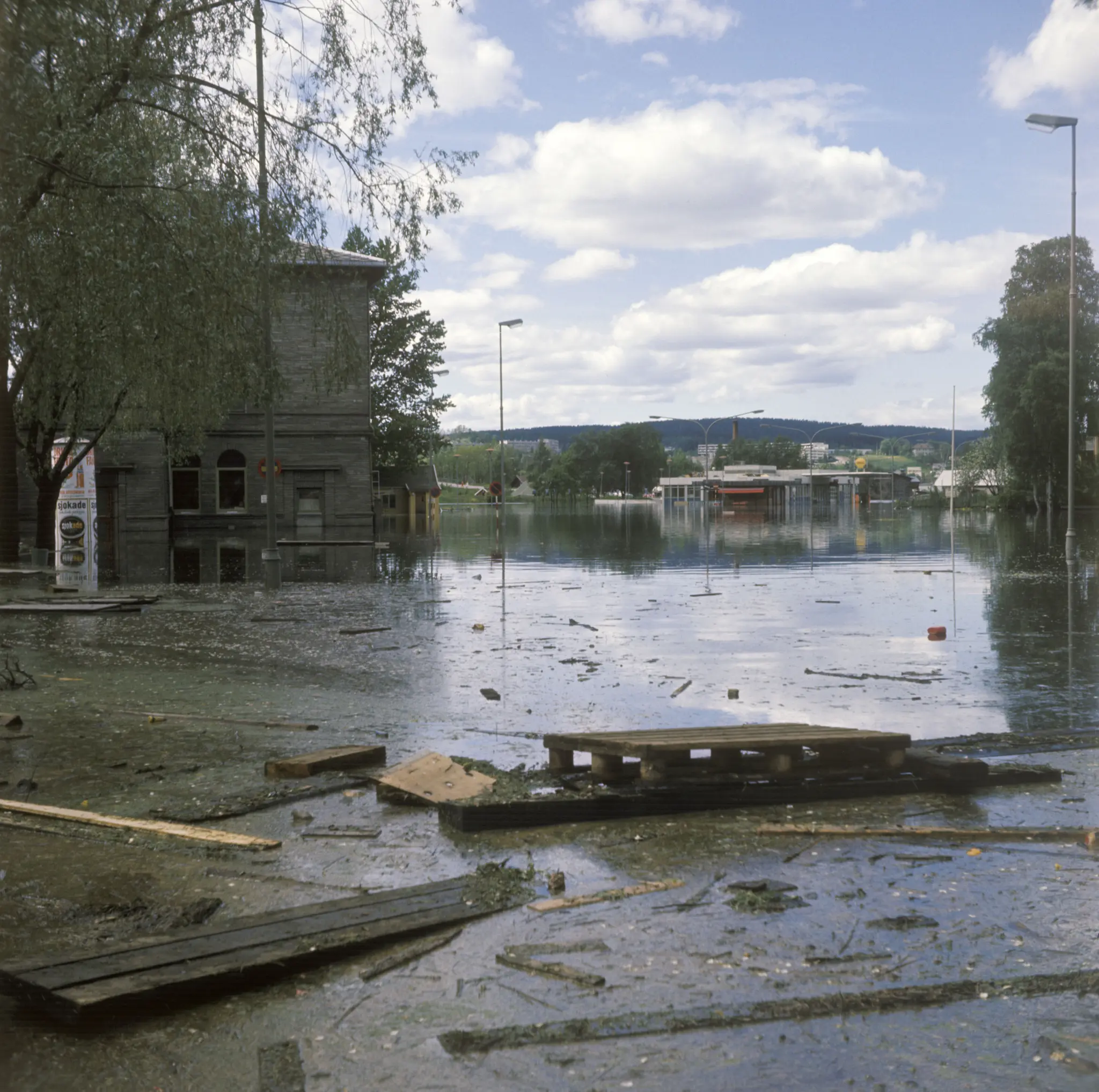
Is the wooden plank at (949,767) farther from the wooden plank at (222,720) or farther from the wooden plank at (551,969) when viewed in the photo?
the wooden plank at (222,720)

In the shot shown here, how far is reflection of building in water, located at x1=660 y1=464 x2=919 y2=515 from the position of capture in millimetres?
157625

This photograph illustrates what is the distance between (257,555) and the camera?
36.0m

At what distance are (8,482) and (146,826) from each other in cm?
2113

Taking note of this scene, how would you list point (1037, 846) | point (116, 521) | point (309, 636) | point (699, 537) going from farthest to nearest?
1. point (116, 521)
2. point (699, 537)
3. point (309, 636)
4. point (1037, 846)

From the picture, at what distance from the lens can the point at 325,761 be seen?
26.2ft

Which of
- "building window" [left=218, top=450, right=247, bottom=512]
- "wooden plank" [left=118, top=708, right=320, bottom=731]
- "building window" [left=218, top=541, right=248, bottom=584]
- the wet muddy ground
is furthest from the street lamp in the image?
"building window" [left=218, top=450, right=247, bottom=512]

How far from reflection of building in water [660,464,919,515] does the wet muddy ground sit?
128578mm

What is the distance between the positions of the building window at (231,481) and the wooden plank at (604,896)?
50.6 meters

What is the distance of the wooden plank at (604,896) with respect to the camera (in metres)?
5.38

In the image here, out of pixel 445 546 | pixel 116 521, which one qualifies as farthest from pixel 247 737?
pixel 116 521

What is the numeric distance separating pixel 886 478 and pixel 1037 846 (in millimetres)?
191144

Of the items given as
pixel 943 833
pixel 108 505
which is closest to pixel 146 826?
pixel 943 833

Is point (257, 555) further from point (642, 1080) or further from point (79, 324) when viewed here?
point (642, 1080)

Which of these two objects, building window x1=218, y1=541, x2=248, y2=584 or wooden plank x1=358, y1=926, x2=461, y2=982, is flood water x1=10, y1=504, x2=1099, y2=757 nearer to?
building window x1=218, y1=541, x2=248, y2=584
